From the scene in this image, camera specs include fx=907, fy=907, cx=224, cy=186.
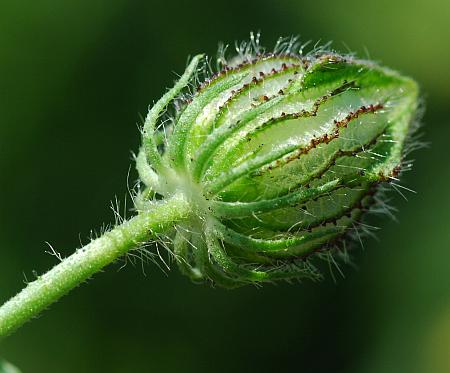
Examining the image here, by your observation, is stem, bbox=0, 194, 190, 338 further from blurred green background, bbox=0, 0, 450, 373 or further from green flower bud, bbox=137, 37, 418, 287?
blurred green background, bbox=0, 0, 450, 373

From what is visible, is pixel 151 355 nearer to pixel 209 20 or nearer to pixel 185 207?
pixel 209 20

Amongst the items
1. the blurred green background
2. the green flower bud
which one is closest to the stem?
the green flower bud

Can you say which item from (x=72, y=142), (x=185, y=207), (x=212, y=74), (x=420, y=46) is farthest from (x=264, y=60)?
(x=420, y=46)

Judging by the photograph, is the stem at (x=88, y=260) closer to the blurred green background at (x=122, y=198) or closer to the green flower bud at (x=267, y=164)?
the green flower bud at (x=267, y=164)

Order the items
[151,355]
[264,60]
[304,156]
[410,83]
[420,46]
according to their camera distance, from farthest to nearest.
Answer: [420,46], [151,355], [410,83], [264,60], [304,156]

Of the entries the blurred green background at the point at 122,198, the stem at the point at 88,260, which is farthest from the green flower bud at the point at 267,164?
the blurred green background at the point at 122,198

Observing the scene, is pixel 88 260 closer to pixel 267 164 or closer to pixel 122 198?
pixel 267 164
